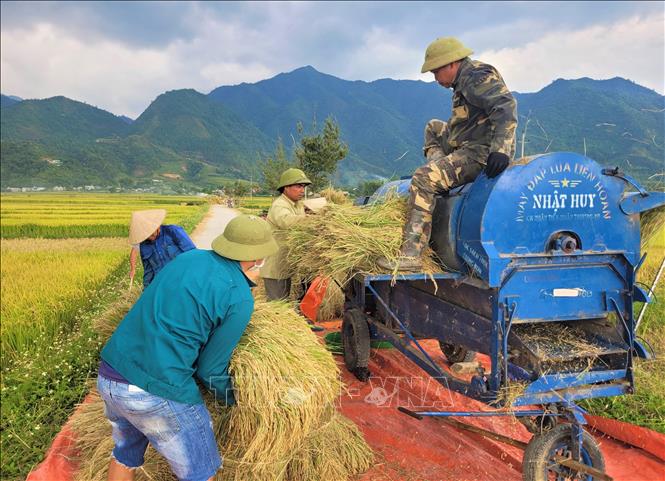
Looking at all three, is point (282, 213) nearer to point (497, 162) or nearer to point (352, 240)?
point (352, 240)

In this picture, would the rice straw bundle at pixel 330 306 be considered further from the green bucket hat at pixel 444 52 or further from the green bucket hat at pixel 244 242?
the green bucket hat at pixel 244 242

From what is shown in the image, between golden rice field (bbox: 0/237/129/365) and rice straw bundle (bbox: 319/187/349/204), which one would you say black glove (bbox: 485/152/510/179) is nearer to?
rice straw bundle (bbox: 319/187/349/204)

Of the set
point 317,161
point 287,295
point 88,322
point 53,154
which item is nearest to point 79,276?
point 88,322

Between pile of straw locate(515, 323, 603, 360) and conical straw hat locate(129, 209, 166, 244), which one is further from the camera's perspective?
conical straw hat locate(129, 209, 166, 244)

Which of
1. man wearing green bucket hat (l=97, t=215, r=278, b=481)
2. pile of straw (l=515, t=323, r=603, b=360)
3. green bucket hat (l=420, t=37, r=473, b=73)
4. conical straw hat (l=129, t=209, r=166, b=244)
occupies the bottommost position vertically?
pile of straw (l=515, t=323, r=603, b=360)

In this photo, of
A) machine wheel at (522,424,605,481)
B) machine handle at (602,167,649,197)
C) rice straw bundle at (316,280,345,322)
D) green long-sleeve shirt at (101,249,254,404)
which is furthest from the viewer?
rice straw bundle at (316,280,345,322)

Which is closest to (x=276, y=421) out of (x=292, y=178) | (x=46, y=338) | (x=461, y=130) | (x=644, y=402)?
(x=461, y=130)

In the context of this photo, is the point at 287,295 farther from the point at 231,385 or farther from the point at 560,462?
the point at 560,462

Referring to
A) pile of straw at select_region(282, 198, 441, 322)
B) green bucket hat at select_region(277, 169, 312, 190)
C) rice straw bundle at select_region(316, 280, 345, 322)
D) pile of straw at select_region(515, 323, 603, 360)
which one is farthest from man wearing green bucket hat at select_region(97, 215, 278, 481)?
rice straw bundle at select_region(316, 280, 345, 322)

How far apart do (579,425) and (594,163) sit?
66.3 inches

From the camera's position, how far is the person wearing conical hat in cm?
372

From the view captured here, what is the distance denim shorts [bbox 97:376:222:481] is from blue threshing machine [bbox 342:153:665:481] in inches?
70.2

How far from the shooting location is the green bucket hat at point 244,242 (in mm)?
2301

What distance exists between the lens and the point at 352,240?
11.9ft
